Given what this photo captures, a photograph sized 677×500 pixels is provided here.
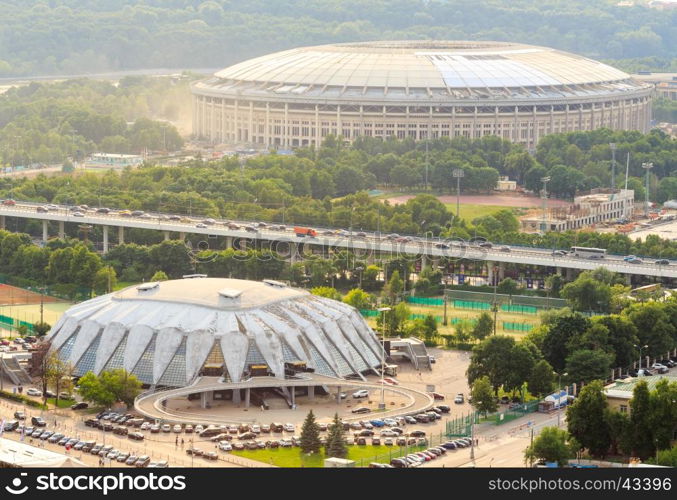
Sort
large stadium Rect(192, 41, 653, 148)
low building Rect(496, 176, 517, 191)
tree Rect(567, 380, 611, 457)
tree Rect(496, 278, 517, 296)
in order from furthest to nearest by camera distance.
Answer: large stadium Rect(192, 41, 653, 148)
low building Rect(496, 176, 517, 191)
tree Rect(496, 278, 517, 296)
tree Rect(567, 380, 611, 457)

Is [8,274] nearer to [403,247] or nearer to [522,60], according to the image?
[403,247]

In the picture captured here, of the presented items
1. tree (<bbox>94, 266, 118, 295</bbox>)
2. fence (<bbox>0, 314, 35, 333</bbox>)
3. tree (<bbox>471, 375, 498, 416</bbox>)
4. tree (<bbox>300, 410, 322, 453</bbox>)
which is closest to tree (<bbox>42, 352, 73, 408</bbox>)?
fence (<bbox>0, 314, 35, 333</bbox>)

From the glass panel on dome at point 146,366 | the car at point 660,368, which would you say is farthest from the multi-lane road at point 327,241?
the glass panel on dome at point 146,366

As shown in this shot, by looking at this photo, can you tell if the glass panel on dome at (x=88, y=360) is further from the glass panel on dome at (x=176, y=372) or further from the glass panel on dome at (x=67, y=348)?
the glass panel on dome at (x=176, y=372)

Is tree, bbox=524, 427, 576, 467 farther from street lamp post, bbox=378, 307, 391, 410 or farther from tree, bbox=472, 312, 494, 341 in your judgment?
tree, bbox=472, 312, 494, 341

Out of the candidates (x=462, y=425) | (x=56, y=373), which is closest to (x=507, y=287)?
(x=462, y=425)

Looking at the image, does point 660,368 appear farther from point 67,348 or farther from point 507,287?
point 67,348
